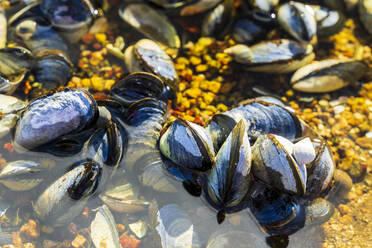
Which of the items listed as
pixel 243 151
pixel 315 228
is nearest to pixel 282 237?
pixel 315 228

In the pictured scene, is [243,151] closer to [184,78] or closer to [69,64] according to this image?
[184,78]

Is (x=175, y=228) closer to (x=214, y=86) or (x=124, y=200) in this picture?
(x=124, y=200)

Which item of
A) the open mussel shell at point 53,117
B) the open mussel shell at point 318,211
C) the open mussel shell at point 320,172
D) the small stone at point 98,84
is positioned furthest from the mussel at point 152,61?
the open mussel shell at point 318,211

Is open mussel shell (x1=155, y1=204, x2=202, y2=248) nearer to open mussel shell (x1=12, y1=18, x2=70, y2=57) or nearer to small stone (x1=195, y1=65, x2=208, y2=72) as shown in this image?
small stone (x1=195, y1=65, x2=208, y2=72)

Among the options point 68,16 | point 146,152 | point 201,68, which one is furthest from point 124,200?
point 68,16

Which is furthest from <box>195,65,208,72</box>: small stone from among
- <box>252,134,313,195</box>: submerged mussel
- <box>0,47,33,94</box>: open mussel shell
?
<box>0,47,33,94</box>: open mussel shell
